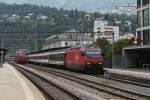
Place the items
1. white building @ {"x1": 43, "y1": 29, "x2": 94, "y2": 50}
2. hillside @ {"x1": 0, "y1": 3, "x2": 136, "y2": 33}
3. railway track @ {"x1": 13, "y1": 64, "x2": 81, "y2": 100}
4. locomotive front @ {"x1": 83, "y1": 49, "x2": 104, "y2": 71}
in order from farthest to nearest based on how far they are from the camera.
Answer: hillside @ {"x1": 0, "y1": 3, "x2": 136, "y2": 33}, white building @ {"x1": 43, "y1": 29, "x2": 94, "y2": 50}, locomotive front @ {"x1": 83, "y1": 49, "x2": 104, "y2": 71}, railway track @ {"x1": 13, "y1": 64, "x2": 81, "y2": 100}

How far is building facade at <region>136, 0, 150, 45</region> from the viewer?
84.4 m

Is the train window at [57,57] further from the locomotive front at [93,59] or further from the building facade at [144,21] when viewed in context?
the building facade at [144,21]

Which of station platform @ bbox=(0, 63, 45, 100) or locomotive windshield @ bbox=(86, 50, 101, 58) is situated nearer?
station platform @ bbox=(0, 63, 45, 100)

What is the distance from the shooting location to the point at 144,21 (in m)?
86.2

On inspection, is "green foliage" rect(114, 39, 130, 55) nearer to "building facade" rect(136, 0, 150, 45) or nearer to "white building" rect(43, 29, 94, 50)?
"building facade" rect(136, 0, 150, 45)

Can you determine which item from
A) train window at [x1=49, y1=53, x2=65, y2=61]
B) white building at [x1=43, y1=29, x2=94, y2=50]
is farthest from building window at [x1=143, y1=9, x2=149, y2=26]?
white building at [x1=43, y1=29, x2=94, y2=50]

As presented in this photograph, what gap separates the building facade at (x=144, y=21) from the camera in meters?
84.4

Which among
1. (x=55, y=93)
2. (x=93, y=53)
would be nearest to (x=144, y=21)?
(x=93, y=53)

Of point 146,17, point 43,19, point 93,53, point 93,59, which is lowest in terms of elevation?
point 93,59

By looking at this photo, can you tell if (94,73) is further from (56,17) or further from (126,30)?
(126,30)

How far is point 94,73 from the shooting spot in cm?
5019

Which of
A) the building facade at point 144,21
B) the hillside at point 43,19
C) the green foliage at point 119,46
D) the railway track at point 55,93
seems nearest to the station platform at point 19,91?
the railway track at point 55,93

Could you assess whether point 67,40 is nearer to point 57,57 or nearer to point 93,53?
point 57,57

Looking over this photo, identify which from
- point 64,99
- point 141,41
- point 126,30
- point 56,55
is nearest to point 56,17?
point 126,30
